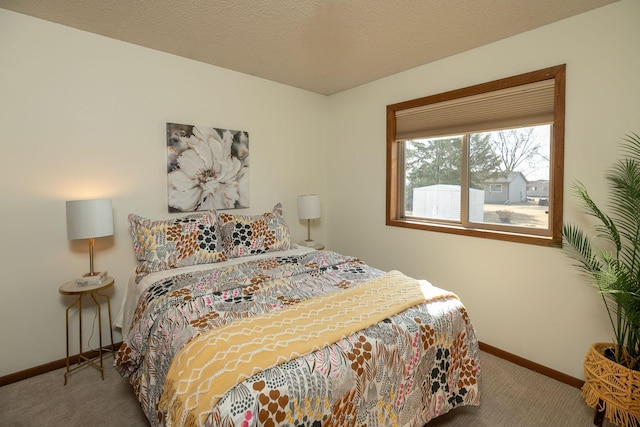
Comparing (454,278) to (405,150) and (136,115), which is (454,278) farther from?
(136,115)

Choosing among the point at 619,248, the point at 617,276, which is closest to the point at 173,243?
the point at 617,276

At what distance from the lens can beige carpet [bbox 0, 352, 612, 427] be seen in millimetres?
1821

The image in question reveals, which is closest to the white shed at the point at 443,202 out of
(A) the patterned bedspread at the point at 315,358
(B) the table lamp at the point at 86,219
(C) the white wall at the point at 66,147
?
(A) the patterned bedspread at the point at 315,358

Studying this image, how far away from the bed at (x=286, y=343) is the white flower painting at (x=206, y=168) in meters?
0.53

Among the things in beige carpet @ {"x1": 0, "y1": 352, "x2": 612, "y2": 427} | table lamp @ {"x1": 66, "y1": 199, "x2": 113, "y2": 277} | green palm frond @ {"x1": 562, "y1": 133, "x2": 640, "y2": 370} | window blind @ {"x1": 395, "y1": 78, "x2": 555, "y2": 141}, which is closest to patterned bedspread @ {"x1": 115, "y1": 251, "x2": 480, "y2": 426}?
beige carpet @ {"x1": 0, "y1": 352, "x2": 612, "y2": 427}

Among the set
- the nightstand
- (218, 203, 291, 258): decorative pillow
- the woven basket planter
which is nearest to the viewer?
the woven basket planter

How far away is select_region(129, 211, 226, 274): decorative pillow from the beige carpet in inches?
33.2

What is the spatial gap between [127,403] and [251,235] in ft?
4.81

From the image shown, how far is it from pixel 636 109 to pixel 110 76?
12.3 ft

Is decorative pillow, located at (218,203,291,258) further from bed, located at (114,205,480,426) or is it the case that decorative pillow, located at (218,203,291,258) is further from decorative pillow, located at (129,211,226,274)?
bed, located at (114,205,480,426)

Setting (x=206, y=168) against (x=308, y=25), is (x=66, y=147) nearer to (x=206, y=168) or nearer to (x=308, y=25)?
(x=206, y=168)

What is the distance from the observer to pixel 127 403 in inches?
77.4

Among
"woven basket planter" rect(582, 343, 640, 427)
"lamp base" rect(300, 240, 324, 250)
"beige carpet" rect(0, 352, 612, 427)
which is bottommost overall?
"beige carpet" rect(0, 352, 612, 427)

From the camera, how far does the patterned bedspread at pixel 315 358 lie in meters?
1.13
